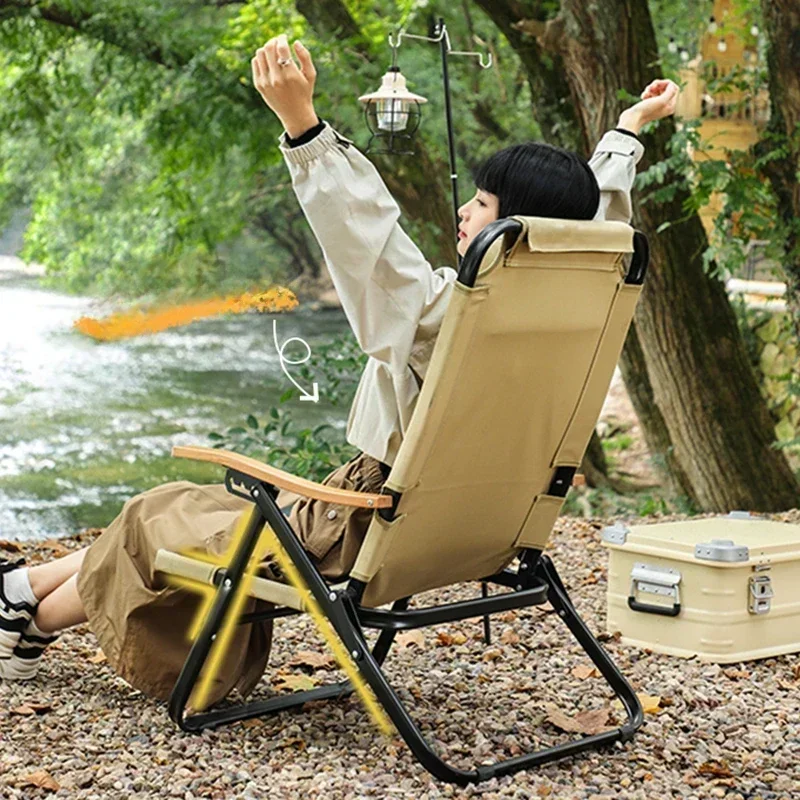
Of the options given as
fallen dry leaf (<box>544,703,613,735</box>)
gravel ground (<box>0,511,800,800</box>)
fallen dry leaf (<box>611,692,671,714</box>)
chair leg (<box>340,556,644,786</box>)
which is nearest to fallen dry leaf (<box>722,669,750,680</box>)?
gravel ground (<box>0,511,800,800</box>)

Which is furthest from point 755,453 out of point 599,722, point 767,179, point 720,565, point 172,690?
point 172,690

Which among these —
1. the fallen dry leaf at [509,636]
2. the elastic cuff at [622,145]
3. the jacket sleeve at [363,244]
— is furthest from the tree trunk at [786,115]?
the jacket sleeve at [363,244]

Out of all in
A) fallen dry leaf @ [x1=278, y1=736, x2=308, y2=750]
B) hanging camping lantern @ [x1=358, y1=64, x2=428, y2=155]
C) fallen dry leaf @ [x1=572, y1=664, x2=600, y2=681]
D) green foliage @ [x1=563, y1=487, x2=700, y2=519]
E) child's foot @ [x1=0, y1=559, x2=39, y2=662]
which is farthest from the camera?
green foliage @ [x1=563, y1=487, x2=700, y2=519]

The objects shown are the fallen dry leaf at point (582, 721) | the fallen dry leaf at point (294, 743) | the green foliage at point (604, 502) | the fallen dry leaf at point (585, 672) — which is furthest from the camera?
the green foliage at point (604, 502)

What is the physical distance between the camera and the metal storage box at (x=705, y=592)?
3.61 metres

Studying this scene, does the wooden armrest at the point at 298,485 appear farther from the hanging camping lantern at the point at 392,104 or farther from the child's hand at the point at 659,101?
the hanging camping lantern at the point at 392,104

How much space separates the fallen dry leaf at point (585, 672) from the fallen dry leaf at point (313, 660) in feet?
2.02

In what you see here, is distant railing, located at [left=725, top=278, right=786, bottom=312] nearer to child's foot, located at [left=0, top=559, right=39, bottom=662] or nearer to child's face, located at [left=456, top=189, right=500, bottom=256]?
child's face, located at [left=456, top=189, right=500, bottom=256]

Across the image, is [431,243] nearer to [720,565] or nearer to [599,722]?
[720,565]

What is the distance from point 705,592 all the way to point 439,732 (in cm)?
102

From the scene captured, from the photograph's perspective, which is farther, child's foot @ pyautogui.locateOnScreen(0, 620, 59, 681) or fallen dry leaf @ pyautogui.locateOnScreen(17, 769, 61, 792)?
child's foot @ pyautogui.locateOnScreen(0, 620, 59, 681)

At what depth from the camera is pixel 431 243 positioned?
8422 millimetres

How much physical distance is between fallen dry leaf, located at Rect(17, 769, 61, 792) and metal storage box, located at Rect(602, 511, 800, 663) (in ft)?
5.68

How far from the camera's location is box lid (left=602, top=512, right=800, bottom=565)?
3611mm
